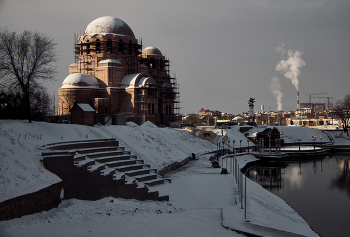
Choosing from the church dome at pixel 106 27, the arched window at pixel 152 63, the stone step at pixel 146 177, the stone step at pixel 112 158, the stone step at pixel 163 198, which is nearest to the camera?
the stone step at pixel 163 198

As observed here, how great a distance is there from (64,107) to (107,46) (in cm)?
1296

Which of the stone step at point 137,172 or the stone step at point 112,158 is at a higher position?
the stone step at point 112,158

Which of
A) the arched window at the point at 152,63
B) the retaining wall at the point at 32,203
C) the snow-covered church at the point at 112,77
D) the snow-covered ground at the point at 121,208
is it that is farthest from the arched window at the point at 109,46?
the retaining wall at the point at 32,203

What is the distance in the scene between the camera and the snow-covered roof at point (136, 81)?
52281 millimetres

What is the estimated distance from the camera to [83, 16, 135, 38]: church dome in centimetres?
5394

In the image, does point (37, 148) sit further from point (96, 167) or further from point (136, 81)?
point (136, 81)

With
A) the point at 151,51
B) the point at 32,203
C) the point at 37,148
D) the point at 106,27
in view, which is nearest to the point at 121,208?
the point at 32,203

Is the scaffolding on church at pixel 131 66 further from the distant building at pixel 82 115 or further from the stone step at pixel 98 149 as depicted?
the stone step at pixel 98 149

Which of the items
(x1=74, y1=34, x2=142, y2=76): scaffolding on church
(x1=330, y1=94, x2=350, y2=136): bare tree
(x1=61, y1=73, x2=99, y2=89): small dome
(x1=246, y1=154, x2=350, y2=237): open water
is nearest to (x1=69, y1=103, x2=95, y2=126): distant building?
(x1=246, y1=154, x2=350, y2=237): open water

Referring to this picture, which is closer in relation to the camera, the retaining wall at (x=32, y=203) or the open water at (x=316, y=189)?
the retaining wall at (x=32, y=203)

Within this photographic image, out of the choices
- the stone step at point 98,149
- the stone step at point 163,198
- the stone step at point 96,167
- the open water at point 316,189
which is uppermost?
the stone step at point 98,149

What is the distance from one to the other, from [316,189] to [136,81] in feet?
111

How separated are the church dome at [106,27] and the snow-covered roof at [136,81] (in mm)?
7950

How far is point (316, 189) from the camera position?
2616cm
